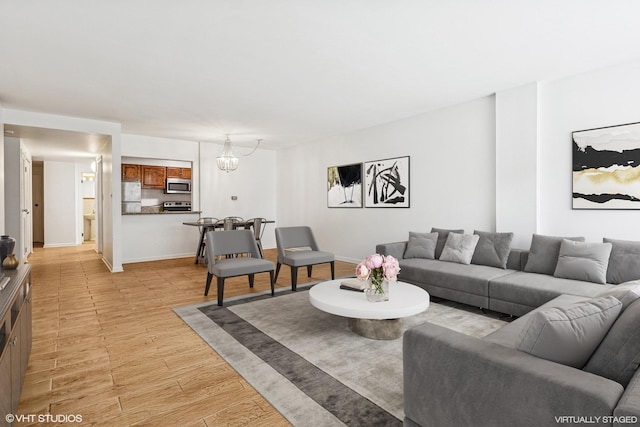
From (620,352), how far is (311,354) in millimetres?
1928

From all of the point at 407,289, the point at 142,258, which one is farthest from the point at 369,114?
the point at 142,258

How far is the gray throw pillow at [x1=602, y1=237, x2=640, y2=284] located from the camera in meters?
3.06

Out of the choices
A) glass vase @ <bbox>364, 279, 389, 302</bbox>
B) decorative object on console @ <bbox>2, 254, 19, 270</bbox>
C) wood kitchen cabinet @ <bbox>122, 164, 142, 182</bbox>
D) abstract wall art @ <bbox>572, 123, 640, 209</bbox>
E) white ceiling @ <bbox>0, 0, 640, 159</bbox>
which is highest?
white ceiling @ <bbox>0, 0, 640, 159</bbox>

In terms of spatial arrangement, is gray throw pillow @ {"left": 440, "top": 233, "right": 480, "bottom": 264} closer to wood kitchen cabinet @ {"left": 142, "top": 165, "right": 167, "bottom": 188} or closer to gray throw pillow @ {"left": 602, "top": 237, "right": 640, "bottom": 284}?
gray throw pillow @ {"left": 602, "top": 237, "right": 640, "bottom": 284}

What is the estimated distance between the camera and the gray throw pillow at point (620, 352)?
121 cm

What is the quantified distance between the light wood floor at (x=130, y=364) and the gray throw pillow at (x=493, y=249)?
280cm

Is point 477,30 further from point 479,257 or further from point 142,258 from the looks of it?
point 142,258

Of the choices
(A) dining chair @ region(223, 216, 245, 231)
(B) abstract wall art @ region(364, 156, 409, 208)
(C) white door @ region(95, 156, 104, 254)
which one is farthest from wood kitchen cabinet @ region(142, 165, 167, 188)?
(B) abstract wall art @ region(364, 156, 409, 208)

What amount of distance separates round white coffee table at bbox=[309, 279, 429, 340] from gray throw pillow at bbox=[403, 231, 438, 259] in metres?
1.36

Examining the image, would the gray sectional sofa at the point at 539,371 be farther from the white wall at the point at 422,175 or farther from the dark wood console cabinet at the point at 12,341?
the white wall at the point at 422,175

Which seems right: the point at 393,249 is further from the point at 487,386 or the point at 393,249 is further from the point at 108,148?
the point at 108,148

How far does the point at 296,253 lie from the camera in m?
4.81

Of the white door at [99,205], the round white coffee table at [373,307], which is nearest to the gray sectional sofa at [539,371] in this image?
the round white coffee table at [373,307]

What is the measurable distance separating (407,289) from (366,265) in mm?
717
